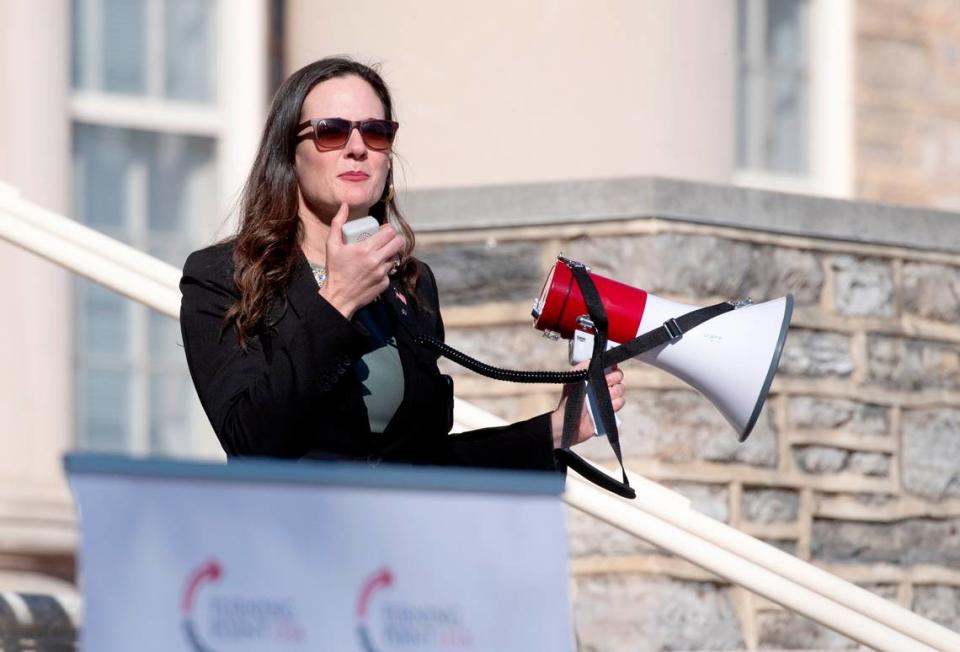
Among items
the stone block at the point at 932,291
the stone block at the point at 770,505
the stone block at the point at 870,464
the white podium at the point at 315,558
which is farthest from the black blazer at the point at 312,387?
the stone block at the point at 932,291

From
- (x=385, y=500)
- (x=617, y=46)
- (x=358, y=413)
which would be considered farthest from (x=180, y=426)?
(x=385, y=500)

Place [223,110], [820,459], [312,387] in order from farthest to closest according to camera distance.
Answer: [223,110] < [820,459] < [312,387]

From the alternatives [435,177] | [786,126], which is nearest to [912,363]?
[435,177]

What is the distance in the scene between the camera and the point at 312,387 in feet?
8.62

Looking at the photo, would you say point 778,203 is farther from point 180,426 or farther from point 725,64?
point 180,426

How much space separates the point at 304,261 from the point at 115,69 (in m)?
3.73

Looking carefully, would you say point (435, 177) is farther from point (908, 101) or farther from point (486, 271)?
Answer: point (908, 101)

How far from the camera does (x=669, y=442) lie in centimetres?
512

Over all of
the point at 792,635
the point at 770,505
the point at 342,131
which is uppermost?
the point at 342,131

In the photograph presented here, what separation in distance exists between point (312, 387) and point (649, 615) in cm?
258

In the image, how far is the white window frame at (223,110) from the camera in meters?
6.48

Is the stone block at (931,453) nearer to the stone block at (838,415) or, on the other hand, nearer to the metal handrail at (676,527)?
the stone block at (838,415)

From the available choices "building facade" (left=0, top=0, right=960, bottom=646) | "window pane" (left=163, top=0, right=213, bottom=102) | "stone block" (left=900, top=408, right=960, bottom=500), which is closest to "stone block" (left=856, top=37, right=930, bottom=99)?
"building facade" (left=0, top=0, right=960, bottom=646)

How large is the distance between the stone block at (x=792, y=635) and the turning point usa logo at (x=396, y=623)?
321cm
